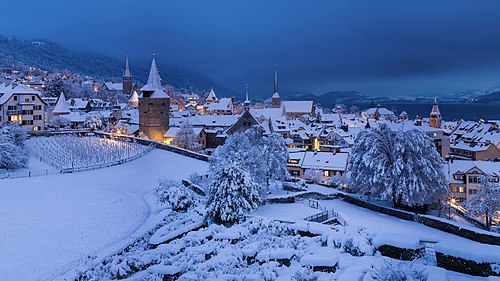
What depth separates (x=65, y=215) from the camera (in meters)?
20.2

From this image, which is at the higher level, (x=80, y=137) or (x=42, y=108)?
(x=42, y=108)

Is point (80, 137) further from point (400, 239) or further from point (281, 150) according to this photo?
point (400, 239)

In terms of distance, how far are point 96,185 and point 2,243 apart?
31.6 ft

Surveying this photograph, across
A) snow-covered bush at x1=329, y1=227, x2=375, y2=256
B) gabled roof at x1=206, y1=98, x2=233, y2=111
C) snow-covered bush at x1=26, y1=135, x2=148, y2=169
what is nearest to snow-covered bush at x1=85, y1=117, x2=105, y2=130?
snow-covered bush at x1=26, y1=135, x2=148, y2=169

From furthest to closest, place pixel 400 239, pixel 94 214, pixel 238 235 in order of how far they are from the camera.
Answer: pixel 94 214 < pixel 238 235 < pixel 400 239

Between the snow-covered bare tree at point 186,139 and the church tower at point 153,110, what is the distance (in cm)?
543

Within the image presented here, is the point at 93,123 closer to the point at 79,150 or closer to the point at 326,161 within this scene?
the point at 79,150

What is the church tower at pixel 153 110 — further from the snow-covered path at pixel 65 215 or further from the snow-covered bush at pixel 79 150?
the snow-covered path at pixel 65 215

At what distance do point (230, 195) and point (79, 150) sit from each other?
24876 millimetres

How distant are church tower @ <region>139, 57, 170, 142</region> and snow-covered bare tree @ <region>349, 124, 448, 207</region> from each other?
36.2 m

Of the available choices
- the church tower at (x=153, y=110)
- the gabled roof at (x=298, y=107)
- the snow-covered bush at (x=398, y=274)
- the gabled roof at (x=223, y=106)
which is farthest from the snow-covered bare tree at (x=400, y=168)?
the gabled roof at (x=298, y=107)

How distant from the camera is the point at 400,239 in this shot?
11.2 metres

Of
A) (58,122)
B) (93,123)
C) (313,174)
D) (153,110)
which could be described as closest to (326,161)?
(313,174)

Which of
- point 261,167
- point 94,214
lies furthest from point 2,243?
point 261,167
